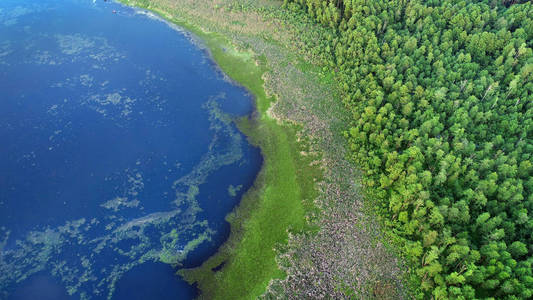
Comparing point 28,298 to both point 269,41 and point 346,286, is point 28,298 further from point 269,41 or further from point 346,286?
point 269,41

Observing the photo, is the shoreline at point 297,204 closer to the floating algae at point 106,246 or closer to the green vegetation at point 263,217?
the green vegetation at point 263,217

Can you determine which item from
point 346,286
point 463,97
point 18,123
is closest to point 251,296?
point 346,286

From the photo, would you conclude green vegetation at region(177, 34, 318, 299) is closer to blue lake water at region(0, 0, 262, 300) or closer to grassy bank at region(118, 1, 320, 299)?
grassy bank at region(118, 1, 320, 299)

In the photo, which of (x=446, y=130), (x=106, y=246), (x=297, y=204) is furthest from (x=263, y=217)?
(x=446, y=130)

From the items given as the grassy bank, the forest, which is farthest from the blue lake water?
the forest

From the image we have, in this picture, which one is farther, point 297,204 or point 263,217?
point 297,204

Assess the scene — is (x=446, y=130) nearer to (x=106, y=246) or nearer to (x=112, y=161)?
(x=106, y=246)

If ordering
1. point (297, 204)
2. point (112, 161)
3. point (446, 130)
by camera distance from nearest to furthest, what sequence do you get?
point (297, 204) → point (446, 130) → point (112, 161)
